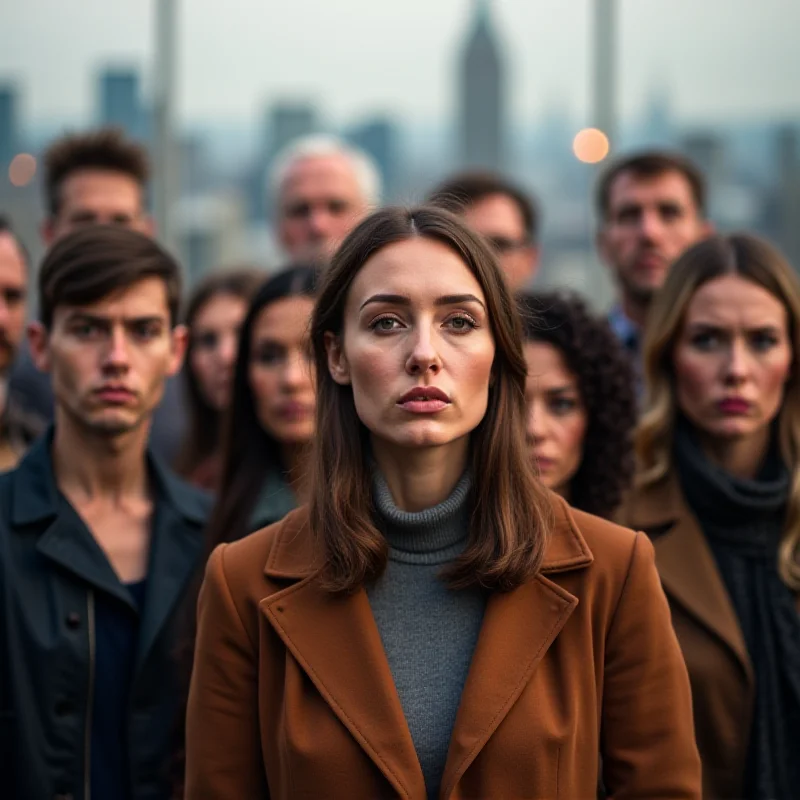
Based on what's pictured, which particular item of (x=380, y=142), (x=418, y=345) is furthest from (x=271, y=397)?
(x=380, y=142)

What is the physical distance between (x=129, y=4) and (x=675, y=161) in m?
3.81

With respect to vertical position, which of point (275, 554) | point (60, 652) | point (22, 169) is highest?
point (22, 169)

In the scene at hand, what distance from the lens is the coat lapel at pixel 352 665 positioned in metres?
2.52

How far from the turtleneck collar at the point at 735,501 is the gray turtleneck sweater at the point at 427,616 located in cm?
136

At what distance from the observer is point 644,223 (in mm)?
5699

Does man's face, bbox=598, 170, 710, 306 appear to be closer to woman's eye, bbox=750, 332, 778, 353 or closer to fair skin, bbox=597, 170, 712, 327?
fair skin, bbox=597, 170, 712, 327

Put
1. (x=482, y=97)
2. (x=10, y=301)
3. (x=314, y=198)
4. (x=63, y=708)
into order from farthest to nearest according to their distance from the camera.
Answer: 1. (x=482, y=97)
2. (x=314, y=198)
3. (x=10, y=301)
4. (x=63, y=708)

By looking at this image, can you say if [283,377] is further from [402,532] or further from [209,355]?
[402,532]

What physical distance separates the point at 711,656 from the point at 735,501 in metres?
0.49

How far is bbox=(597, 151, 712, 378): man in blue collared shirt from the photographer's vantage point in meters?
5.62

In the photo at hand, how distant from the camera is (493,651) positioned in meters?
2.57

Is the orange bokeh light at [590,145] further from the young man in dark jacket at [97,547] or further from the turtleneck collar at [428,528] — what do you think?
the turtleneck collar at [428,528]

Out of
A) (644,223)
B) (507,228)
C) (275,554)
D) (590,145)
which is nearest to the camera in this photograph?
(275,554)

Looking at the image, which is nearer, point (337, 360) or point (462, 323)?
point (462, 323)
